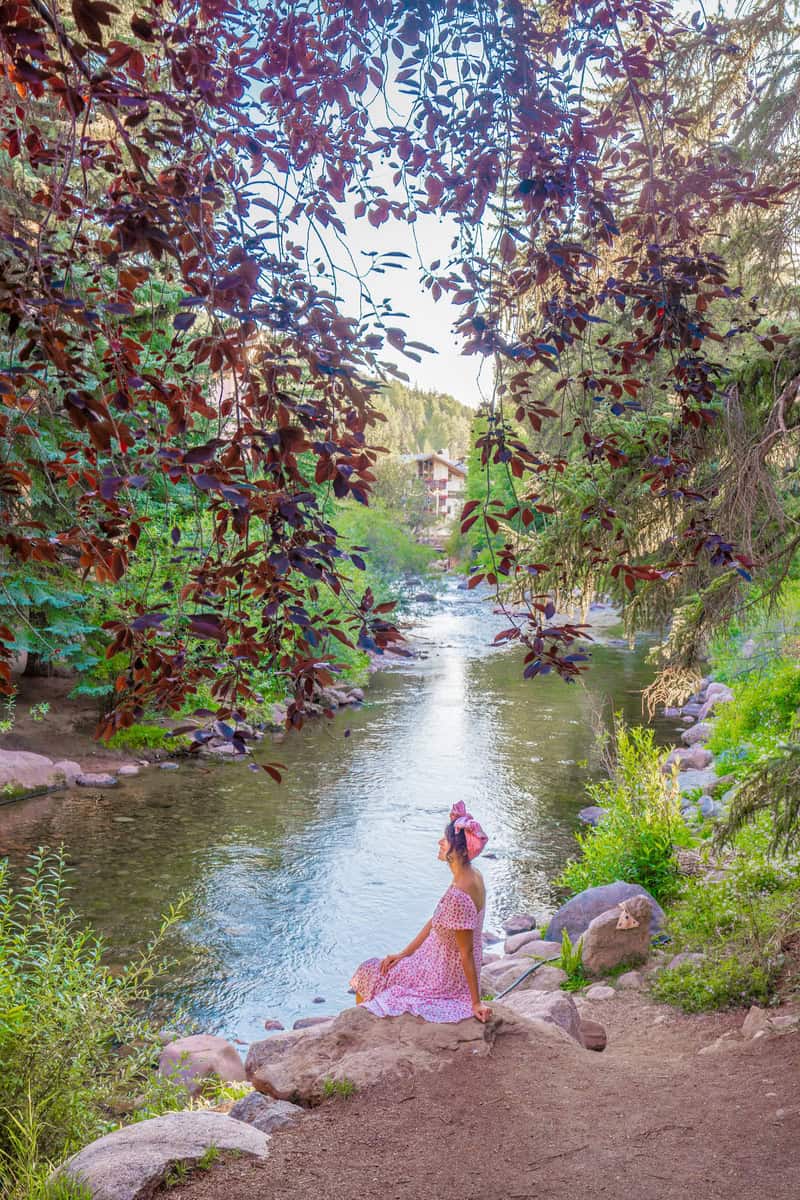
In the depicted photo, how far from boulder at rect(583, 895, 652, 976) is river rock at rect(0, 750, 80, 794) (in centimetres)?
881

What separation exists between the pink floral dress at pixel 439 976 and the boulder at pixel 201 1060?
1.61m

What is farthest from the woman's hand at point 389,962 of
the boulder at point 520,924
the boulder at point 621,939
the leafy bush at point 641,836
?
the boulder at point 520,924

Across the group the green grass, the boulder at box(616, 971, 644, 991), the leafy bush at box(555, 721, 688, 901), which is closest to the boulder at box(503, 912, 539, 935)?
the leafy bush at box(555, 721, 688, 901)

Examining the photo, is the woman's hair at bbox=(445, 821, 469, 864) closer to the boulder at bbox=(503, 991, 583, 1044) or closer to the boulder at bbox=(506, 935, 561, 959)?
the boulder at bbox=(503, 991, 583, 1044)

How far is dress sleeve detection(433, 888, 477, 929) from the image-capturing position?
5312mm

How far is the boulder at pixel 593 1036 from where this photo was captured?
5.87 metres

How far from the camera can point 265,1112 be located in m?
4.49

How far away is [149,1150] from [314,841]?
7772 mm

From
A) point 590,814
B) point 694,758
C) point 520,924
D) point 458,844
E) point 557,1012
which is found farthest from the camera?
point 694,758

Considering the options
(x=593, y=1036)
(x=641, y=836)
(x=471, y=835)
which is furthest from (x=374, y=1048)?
(x=641, y=836)

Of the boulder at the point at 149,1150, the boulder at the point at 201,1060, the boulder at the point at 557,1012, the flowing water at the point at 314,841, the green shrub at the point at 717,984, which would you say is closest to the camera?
the boulder at the point at 149,1150

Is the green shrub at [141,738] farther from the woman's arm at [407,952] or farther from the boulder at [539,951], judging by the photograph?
the woman's arm at [407,952]

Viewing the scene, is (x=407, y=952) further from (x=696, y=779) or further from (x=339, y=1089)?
(x=696, y=779)

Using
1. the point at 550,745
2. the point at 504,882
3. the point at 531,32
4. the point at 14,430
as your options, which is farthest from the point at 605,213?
the point at 550,745
